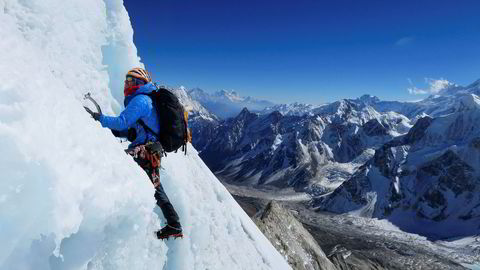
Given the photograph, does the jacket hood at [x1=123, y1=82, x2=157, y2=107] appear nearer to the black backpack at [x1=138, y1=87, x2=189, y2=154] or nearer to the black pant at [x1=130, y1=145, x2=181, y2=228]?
the black backpack at [x1=138, y1=87, x2=189, y2=154]

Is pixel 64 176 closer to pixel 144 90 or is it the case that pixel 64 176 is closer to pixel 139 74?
pixel 144 90

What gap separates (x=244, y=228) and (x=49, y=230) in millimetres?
10786

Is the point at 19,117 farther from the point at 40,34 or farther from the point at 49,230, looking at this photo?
the point at 40,34

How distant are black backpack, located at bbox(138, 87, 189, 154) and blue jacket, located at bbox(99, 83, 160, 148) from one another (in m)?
0.11

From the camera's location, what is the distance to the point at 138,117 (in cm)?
815

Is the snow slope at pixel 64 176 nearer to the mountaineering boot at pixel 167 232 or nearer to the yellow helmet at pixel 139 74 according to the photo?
the mountaineering boot at pixel 167 232

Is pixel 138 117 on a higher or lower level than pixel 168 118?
lower

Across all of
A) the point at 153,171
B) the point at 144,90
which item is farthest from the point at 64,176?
the point at 144,90

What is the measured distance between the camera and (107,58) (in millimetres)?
11867

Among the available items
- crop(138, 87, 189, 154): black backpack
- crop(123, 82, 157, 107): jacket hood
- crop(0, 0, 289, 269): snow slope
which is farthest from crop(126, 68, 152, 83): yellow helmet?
crop(0, 0, 289, 269): snow slope

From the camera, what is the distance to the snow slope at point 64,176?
4.53m

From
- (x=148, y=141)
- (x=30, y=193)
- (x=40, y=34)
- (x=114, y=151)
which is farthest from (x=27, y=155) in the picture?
(x=40, y=34)

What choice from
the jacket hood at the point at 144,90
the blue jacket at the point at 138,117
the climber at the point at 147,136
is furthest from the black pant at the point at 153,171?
the jacket hood at the point at 144,90

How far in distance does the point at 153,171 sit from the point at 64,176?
3.62m
